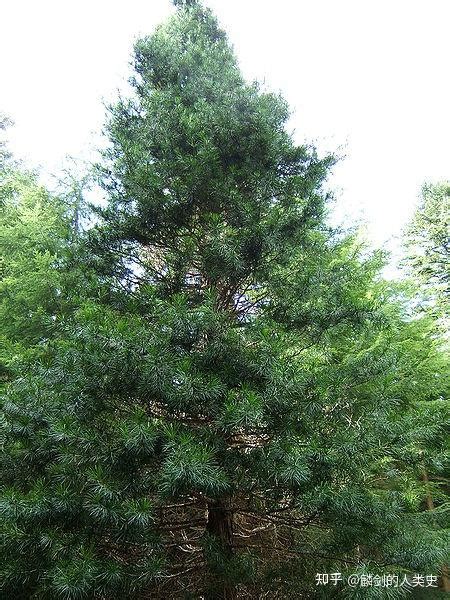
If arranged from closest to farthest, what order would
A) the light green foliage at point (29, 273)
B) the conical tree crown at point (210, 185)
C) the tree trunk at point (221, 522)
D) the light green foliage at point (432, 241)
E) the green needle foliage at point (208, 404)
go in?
the green needle foliage at point (208, 404)
the tree trunk at point (221, 522)
the conical tree crown at point (210, 185)
the light green foliage at point (29, 273)
the light green foliage at point (432, 241)

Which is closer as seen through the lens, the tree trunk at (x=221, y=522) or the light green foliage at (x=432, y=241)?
the tree trunk at (x=221, y=522)

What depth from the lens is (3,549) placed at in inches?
105

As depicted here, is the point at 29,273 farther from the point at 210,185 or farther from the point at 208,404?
the point at 208,404

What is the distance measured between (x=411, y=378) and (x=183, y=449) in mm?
3867

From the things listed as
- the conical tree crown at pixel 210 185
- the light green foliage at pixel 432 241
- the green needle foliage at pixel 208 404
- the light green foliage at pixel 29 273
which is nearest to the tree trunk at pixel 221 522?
the green needle foliage at pixel 208 404

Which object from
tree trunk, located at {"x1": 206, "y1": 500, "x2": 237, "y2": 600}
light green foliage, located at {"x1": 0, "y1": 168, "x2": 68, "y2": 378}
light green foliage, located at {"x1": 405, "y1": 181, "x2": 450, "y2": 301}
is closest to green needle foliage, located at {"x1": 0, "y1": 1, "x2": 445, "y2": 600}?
tree trunk, located at {"x1": 206, "y1": 500, "x2": 237, "y2": 600}

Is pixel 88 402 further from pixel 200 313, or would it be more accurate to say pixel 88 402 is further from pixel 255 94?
pixel 255 94

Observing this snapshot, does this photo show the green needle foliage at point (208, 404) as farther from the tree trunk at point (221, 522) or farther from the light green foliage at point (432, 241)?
the light green foliage at point (432, 241)

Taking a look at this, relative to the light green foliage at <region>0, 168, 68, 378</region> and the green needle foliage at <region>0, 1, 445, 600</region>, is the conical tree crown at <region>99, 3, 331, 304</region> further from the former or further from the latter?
the light green foliage at <region>0, 168, 68, 378</region>

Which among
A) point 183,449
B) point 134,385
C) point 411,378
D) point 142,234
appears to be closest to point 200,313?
point 134,385

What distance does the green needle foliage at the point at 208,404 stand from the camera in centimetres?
265

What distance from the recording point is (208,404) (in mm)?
3111

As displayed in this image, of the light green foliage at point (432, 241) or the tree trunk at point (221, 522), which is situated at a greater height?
the light green foliage at point (432, 241)

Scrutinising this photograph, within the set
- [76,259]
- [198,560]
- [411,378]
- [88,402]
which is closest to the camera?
[88,402]
